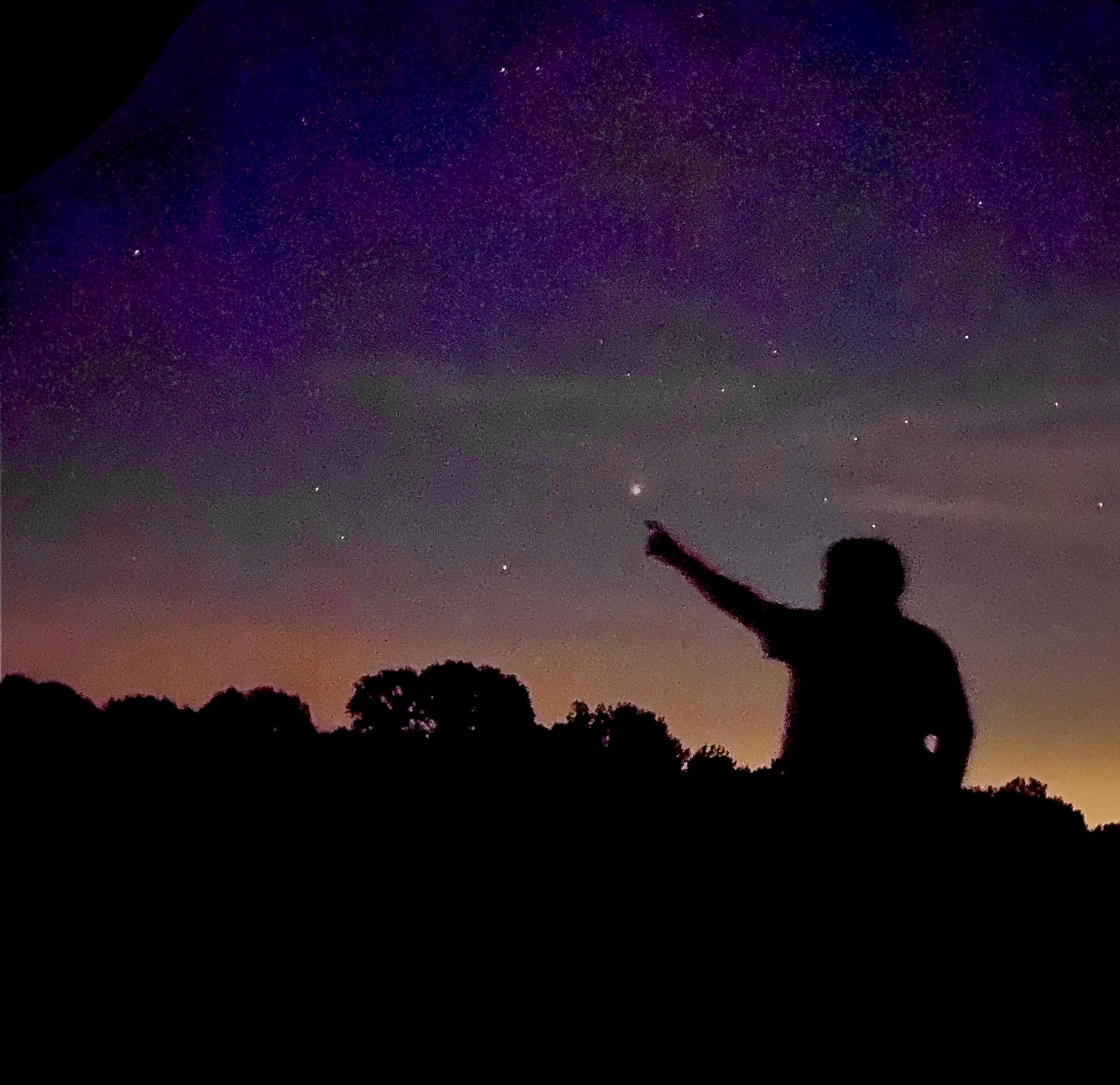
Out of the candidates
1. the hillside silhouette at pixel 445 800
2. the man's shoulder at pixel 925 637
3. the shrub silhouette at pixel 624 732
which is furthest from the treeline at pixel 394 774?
the shrub silhouette at pixel 624 732

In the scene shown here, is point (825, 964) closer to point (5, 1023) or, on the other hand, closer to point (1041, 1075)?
point (1041, 1075)

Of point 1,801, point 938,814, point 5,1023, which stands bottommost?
point 5,1023

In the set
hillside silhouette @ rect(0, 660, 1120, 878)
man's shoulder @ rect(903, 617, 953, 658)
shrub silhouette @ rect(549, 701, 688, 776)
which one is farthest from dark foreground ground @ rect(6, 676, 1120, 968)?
shrub silhouette @ rect(549, 701, 688, 776)

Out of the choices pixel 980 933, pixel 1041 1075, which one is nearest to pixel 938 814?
pixel 980 933

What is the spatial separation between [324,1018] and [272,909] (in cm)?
50

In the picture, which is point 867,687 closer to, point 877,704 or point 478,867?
point 877,704

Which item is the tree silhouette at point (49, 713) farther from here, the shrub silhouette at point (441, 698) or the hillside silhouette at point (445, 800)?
the shrub silhouette at point (441, 698)

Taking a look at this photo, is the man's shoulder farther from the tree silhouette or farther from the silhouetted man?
the tree silhouette

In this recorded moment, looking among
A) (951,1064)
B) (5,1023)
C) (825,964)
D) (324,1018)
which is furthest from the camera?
(825,964)

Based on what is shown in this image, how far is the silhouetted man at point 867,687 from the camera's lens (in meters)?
3.04

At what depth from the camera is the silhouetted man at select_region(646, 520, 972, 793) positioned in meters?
3.04

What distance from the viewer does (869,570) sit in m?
3.14

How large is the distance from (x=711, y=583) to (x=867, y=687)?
0.69m

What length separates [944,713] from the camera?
304 cm
